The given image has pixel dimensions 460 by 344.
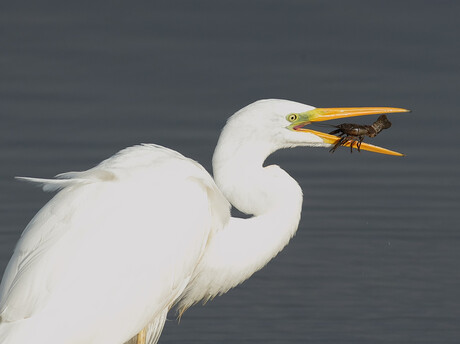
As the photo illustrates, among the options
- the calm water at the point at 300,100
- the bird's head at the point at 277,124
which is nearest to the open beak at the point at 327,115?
the bird's head at the point at 277,124

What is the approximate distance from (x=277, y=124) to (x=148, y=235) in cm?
99

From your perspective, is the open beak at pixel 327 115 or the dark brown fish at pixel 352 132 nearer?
the open beak at pixel 327 115

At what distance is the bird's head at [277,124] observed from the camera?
278 inches

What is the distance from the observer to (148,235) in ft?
22.2

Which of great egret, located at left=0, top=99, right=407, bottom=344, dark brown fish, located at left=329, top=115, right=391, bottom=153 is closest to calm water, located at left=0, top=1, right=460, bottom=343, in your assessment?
great egret, located at left=0, top=99, right=407, bottom=344

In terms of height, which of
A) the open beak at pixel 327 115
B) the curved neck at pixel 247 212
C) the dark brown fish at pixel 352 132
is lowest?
the curved neck at pixel 247 212

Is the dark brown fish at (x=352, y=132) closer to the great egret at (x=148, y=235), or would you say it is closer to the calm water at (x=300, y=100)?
the great egret at (x=148, y=235)

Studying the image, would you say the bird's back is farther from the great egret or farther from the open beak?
the open beak

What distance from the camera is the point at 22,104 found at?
36.5 ft

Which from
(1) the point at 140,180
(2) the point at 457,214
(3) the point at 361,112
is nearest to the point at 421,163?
(2) the point at 457,214

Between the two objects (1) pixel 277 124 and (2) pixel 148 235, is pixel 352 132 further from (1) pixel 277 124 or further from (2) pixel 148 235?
(2) pixel 148 235

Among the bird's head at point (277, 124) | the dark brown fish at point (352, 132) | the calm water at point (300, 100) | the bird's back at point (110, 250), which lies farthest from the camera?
the calm water at point (300, 100)

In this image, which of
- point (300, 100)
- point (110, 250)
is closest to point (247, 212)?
point (110, 250)

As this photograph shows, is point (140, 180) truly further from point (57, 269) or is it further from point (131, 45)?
point (131, 45)
